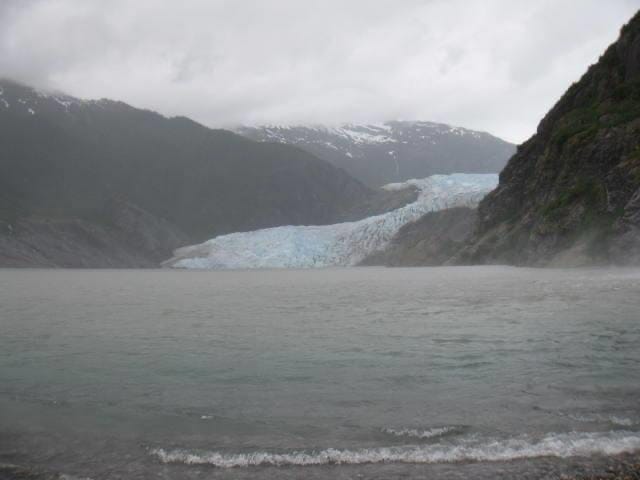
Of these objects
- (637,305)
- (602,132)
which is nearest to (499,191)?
(602,132)

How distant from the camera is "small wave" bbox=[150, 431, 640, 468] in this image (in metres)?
8.80

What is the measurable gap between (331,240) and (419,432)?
141 meters

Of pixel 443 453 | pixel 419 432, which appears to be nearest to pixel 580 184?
pixel 419 432

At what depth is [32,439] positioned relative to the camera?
1033cm

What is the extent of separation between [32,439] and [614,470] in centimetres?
942

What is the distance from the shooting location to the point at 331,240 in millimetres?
151125

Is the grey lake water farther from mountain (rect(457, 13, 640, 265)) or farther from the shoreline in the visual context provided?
mountain (rect(457, 13, 640, 265))

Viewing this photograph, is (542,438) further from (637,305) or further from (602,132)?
(602,132)

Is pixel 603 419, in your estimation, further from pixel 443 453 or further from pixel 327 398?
pixel 327 398

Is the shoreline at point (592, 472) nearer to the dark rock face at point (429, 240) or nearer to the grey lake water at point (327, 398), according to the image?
the grey lake water at point (327, 398)

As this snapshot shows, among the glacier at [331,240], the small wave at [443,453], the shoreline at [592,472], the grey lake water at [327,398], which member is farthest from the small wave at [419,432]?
the glacier at [331,240]

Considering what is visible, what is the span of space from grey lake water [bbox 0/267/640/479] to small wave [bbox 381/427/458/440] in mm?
35

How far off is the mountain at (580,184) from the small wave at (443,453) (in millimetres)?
62205

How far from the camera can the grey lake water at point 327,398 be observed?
29.3 feet
